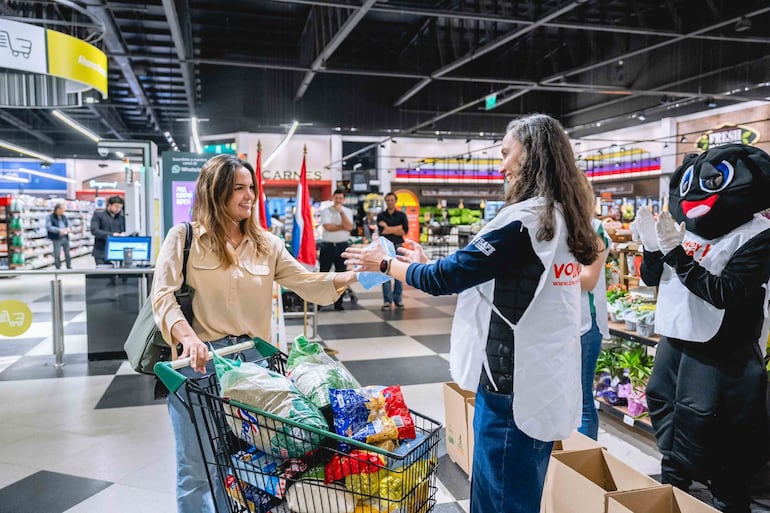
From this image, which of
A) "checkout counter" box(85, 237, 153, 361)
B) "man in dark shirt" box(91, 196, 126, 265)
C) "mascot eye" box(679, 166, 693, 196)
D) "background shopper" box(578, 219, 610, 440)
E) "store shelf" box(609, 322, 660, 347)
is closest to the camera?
"mascot eye" box(679, 166, 693, 196)

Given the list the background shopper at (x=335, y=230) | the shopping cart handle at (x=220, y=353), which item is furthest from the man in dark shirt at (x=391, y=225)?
the shopping cart handle at (x=220, y=353)

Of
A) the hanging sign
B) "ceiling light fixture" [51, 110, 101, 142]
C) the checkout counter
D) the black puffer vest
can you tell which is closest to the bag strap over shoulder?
the black puffer vest

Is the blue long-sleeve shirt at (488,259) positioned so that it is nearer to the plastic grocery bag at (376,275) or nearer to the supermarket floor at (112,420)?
the plastic grocery bag at (376,275)

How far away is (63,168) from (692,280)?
31269mm

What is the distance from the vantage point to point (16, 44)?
5.21 m

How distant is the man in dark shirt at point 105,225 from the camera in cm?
897

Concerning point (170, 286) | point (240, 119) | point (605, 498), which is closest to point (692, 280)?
point (605, 498)

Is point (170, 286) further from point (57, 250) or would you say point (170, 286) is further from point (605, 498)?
point (57, 250)

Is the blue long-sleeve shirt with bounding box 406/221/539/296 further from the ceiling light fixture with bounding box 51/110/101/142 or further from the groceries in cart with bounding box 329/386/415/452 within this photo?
the ceiling light fixture with bounding box 51/110/101/142

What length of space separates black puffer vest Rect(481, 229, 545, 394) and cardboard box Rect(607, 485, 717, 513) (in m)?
0.75

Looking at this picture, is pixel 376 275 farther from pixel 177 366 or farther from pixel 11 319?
pixel 11 319

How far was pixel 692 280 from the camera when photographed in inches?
83.2

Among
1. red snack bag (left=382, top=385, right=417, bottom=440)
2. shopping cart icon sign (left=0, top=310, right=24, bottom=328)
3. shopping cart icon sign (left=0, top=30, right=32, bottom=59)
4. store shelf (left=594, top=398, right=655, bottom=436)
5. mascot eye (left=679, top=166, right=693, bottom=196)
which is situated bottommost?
store shelf (left=594, top=398, right=655, bottom=436)

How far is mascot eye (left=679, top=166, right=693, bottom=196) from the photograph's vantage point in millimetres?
2350
